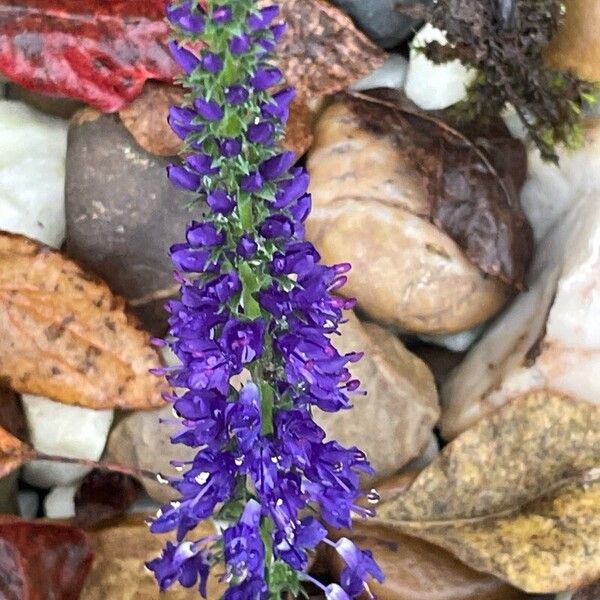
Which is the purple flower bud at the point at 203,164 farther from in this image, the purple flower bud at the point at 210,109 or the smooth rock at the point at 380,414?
the smooth rock at the point at 380,414

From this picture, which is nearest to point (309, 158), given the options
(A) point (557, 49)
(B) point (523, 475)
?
(A) point (557, 49)

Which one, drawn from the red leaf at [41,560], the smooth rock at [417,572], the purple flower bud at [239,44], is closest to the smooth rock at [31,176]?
the red leaf at [41,560]

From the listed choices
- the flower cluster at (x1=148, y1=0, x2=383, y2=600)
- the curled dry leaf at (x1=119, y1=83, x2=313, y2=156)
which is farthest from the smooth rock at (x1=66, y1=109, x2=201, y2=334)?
the flower cluster at (x1=148, y1=0, x2=383, y2=600)

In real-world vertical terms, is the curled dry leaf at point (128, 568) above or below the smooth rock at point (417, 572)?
below

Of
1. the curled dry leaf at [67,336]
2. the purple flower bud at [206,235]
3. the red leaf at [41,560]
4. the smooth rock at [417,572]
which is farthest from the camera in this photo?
the curled dry leaf at [67,336]

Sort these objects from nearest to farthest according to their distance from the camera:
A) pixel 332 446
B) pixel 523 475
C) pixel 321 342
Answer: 1. pixel 321 342
2. pixel 332 446
3. pixel 523 475

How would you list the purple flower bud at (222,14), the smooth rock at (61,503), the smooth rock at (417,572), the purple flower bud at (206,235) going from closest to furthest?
1. the purple flower bud at (222,14)
2. the purple flower bud at (206,235)
3. the smooth rock at (417,572)
4. the smooth rock at (61,503)

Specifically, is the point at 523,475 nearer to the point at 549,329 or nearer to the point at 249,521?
the point at 549,329

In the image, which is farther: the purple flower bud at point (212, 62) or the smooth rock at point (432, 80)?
the smooth rock at point (432, 80)
